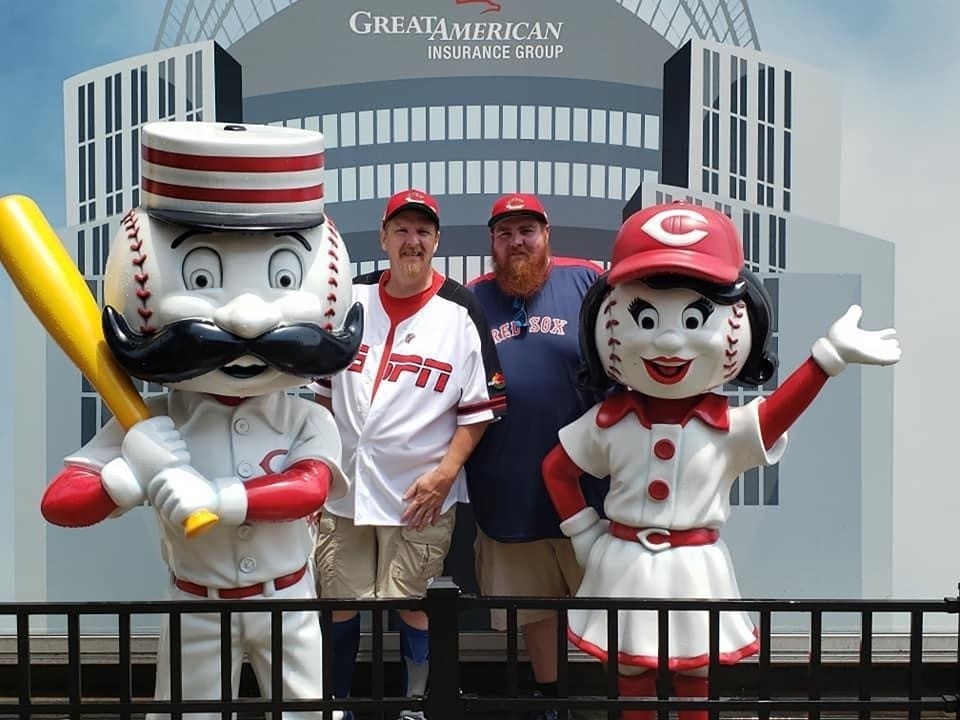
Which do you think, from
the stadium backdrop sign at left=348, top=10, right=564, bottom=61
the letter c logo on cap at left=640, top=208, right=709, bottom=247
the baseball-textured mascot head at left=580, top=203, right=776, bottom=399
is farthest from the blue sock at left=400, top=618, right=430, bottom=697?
the stadium backdrop sign at left=348, top=10, right=564, bottom=61

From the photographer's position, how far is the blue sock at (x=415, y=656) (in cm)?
348

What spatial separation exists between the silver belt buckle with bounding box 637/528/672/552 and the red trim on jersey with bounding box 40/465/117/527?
1305 millimetres

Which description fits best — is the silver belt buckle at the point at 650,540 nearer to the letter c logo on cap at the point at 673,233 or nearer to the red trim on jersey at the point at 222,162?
the letter c logo on cap at the point at 673,233

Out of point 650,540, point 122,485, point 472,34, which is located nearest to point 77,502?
point 122,485

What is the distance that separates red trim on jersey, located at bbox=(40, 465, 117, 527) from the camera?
2621mm

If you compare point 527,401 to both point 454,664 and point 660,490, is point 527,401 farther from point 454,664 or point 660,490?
point 454,664

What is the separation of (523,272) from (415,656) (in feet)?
3.76

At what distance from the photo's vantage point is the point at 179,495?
2.53 m

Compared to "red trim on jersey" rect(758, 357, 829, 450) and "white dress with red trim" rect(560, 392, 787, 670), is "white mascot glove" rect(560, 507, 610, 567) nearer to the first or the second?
"white dress with red trim" rect(560, 392, 787, 670)

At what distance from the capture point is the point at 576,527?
3.22m

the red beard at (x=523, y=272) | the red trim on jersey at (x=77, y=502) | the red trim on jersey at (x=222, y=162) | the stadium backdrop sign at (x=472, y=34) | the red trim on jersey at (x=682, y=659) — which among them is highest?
the stadium backdrop sign at (x=472, y=34)

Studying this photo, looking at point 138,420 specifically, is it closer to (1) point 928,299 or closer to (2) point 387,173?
(2) point 387,173

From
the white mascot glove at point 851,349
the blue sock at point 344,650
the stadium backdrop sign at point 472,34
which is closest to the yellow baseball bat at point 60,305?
the blue sock at point 344,650

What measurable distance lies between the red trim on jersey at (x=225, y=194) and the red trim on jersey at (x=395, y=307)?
79 centimetres
